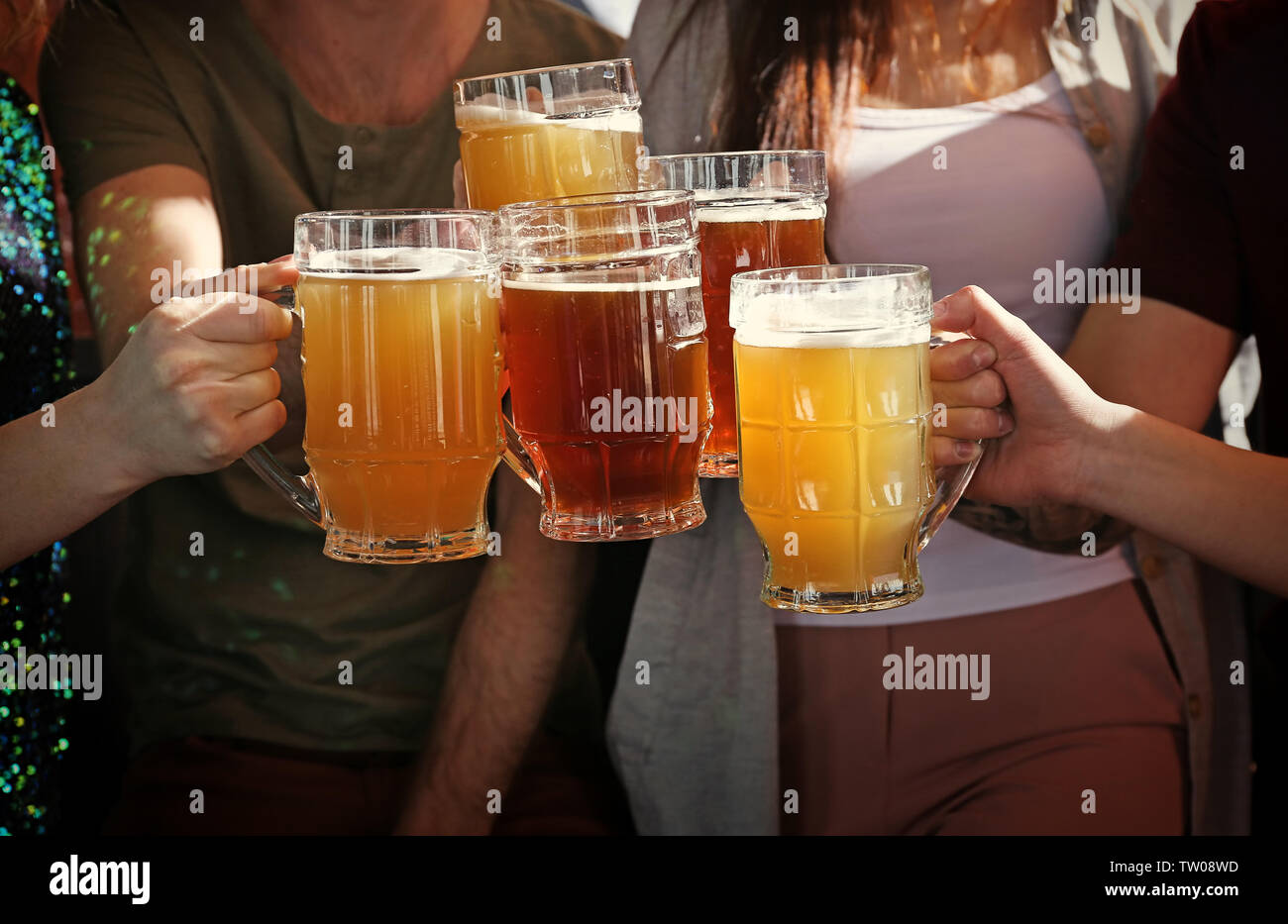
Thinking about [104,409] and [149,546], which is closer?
[104,409]

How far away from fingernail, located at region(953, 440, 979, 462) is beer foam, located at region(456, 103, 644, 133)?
0.45 meters

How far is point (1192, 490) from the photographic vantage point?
136 cm

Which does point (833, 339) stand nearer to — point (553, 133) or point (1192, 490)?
point (553, 133)

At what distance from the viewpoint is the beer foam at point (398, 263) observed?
3.17ft

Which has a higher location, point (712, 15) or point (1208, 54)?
point (712, 15)

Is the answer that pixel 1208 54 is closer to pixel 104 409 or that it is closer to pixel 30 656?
pixel 104 409

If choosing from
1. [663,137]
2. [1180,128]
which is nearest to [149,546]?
[663,137]

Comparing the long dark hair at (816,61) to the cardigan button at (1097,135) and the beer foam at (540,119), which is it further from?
the beer foam at (540,119)

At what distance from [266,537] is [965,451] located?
4.14 ft

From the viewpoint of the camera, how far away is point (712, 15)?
6.08ft

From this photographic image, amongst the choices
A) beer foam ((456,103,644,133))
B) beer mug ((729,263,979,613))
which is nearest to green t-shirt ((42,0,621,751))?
beer foam ((456,103,644,133))

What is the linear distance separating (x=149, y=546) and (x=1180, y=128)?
179 cm
